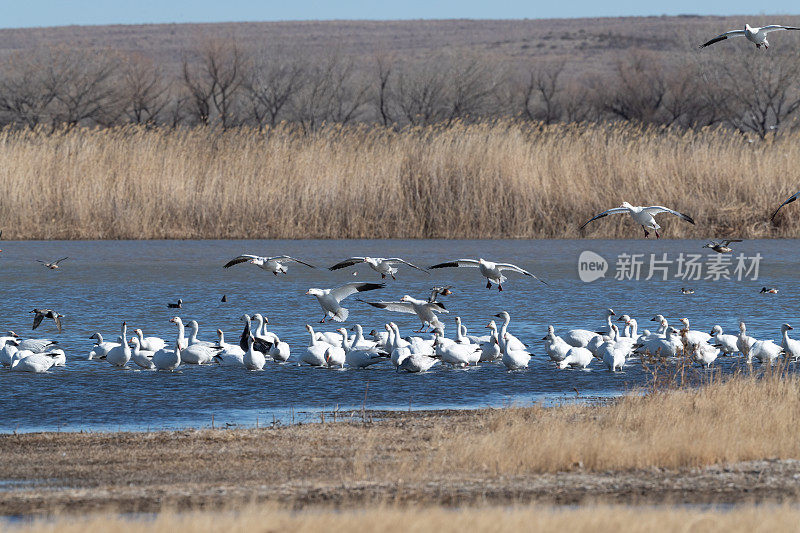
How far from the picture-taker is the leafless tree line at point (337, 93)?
43.5 meters

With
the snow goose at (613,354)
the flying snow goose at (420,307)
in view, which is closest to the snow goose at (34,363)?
the flying snow goose at (420,307)

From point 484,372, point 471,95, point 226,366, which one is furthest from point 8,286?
point 471,95

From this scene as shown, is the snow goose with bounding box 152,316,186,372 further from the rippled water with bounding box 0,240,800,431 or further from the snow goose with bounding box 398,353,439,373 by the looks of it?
the snow goose with bounding box 398,353,439,373

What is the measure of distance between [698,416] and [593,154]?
15.9m

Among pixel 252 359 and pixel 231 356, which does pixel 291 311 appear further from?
pixel 252 359

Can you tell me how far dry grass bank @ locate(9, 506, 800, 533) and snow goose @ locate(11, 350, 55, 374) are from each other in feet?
20.4

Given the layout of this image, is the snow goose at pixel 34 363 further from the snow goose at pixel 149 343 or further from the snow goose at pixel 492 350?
the snow goose at pixel 492 350

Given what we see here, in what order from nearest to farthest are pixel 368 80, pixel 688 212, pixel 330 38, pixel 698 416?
1. pixel 698 416
2. pixel 688 212
3. pixel 368 80
4. pixel 330 38

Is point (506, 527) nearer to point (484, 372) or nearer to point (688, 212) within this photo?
point (484, 372)

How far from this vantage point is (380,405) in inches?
420

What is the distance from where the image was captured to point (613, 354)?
1256 cm

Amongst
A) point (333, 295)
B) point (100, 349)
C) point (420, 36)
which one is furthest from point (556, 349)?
point (420, 36)

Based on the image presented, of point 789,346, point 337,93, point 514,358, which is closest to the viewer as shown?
point 514,358

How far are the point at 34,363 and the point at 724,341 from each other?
7.69 meters
